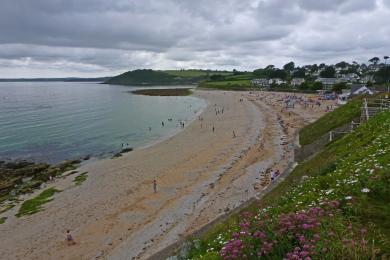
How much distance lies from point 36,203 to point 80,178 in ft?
20.0

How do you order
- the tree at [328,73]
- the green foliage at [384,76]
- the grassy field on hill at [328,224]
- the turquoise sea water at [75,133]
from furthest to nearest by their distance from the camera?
1. the tree at [328,73]
2. the green foliage at [384,76]
3. the turquoise sea water at [75,133]
4. the grassy field on hill at [328,224]

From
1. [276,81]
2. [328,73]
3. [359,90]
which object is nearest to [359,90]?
[359,90]

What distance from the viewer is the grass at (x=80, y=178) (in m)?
31.0

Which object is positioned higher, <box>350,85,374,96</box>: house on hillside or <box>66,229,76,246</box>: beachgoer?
<box>350,85,374,96</box>: house on hillside

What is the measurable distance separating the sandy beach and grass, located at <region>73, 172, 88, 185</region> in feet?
1.79

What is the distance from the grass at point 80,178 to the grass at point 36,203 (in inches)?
85.2

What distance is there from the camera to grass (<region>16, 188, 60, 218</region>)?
81.3ft

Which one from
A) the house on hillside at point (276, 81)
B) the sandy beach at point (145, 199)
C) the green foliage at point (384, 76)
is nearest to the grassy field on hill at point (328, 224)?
the sandy beach at point (145, 199)

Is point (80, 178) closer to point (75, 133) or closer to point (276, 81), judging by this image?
point (75, 133)

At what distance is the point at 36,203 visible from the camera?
26328mm

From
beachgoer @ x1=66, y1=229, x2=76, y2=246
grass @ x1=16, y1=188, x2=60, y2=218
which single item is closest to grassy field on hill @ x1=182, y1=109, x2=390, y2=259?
beachgoer @ x1=66, y1=229, x2=76, y2=246

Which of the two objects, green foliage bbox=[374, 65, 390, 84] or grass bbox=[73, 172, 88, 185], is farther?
Answer: green foliage bbox=[374, 65, 390, 84]

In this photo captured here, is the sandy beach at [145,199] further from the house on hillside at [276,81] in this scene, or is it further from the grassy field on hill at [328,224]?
the house on hillside at [276,81]

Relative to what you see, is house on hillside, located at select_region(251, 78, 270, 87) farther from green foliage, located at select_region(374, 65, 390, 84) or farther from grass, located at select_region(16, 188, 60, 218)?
grass, located at select_region(16, 188, 60, 218)
